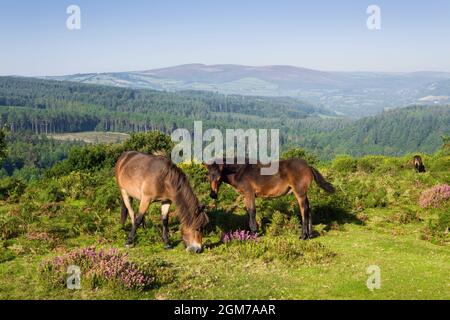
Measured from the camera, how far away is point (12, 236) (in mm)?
13594

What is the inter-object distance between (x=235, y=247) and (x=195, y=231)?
1273mm

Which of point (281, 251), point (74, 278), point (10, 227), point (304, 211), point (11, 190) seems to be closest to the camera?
point (74, 278)

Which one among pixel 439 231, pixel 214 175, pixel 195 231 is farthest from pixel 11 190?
pixel 439 231

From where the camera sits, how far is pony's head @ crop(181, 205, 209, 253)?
11625 mm

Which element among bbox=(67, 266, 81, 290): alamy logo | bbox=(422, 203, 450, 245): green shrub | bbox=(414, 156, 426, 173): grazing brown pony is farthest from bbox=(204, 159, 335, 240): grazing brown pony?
bbox=(414, 156, 426, 173): grazing brown pony

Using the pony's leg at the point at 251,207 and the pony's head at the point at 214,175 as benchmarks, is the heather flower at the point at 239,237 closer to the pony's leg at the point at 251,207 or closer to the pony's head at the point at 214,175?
the pony's leg at the point at 251,207

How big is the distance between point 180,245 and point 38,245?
13.9ft

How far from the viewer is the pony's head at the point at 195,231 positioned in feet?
38.1

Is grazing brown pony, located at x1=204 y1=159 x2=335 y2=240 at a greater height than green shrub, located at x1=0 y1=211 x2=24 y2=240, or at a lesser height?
greater

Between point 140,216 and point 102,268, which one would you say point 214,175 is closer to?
point 140,216

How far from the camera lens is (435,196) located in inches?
714

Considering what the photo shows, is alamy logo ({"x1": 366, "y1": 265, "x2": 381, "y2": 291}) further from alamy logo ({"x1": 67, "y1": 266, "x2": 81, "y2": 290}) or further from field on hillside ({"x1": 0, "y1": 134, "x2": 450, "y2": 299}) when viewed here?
alamy logo ({"x1": 67, "y1": 266, "x2": 81, "y2": 290})

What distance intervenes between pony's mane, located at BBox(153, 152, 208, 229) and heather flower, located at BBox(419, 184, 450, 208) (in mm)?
10890

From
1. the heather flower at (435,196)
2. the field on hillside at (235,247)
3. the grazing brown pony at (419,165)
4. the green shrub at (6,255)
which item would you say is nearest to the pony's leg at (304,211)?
the field on hillside at (235,247)
